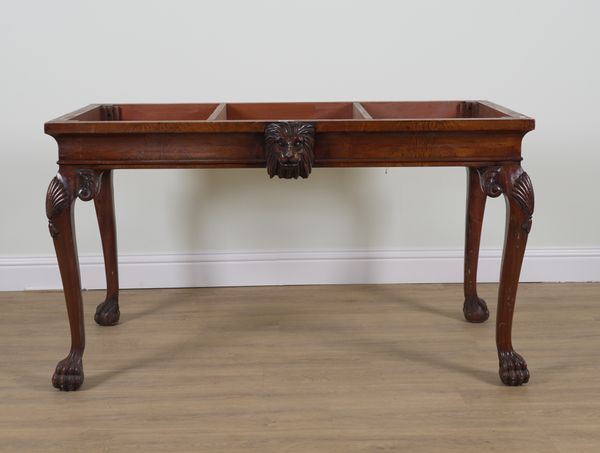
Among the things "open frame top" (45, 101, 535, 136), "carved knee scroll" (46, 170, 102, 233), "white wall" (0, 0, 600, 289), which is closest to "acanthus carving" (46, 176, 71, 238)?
"carved knee scroll" (46, 170, 102, 233)

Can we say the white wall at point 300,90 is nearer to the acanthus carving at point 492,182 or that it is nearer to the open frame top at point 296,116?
the open frame top at point 296,116

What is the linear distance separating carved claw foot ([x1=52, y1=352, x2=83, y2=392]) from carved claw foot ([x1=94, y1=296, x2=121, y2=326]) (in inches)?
23.1

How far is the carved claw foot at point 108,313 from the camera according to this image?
3.25 m

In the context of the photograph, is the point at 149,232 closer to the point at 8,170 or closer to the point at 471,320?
the point at 8,170

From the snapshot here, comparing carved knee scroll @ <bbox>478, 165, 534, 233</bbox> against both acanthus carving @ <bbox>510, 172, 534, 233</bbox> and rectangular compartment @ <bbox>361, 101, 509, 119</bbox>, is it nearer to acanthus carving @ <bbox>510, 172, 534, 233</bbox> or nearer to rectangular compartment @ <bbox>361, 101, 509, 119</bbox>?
acanthus carving @ <bbox>510, 172, 534, 233</bbox>

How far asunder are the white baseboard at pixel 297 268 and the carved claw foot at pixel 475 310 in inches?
18.6

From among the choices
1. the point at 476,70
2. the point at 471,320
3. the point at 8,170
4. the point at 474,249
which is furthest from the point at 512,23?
the point at 8,170

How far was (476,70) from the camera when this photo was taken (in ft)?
11.7

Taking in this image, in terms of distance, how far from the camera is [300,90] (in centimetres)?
356

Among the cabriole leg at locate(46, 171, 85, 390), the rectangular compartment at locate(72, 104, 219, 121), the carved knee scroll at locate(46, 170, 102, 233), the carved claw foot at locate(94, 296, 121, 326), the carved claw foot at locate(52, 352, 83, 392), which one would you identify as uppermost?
the rectangular compartment at locate(72, 104, 219, 121)

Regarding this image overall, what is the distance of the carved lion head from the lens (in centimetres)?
248

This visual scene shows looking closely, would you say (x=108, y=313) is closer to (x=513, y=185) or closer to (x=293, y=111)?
(x=293, y=111)

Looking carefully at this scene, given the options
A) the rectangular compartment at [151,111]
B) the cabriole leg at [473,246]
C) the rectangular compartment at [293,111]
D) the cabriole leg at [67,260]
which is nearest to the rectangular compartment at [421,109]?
the rectangular compartment at [293,111]

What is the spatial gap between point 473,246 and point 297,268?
0.86 m
